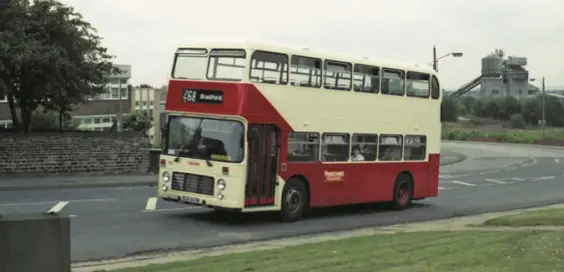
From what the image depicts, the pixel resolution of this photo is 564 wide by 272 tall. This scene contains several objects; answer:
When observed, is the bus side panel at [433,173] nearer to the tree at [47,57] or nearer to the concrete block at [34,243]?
the tree at [47,57]

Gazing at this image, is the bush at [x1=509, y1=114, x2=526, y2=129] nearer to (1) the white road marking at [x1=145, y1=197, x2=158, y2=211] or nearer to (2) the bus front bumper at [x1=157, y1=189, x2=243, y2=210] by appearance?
(1) the white road marking at [x1=145, y1=197, x2=158, y2=211]

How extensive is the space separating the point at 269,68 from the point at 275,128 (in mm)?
1297

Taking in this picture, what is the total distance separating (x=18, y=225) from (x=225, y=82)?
7877 mm

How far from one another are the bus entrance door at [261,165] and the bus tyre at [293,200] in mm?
513

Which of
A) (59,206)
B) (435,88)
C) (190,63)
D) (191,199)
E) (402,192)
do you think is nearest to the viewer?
(191,199)

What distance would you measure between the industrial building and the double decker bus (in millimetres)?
114712

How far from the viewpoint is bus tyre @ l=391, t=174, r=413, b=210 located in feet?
65.1

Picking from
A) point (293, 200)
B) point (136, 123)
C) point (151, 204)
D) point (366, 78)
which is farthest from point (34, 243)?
point (136, 123)

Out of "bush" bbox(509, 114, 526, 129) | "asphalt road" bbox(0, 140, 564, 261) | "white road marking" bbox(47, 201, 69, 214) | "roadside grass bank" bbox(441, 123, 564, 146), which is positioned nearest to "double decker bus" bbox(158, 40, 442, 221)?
"asphalt road" bbox(0, 140, 564, 261)

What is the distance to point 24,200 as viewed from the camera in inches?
757

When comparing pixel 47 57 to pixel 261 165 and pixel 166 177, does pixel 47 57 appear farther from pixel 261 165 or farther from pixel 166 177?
pixel 261 165

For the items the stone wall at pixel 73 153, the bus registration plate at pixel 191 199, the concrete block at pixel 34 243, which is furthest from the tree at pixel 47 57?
the concrete block at pixel 34 243

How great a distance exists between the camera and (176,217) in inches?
642

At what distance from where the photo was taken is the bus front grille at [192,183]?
1513 cm
